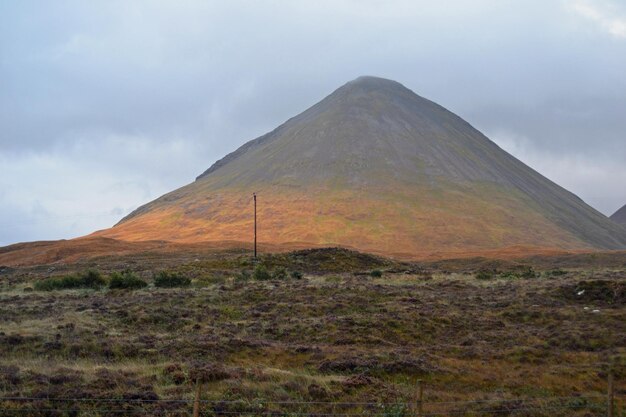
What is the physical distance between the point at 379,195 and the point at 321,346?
91835mm

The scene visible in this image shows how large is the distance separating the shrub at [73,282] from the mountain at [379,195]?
48.5 meters

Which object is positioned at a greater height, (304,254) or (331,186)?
(331,186)

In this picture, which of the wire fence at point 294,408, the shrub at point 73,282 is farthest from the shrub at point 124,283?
the wire fence at point 294,408

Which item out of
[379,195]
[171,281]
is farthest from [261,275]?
[379,195]

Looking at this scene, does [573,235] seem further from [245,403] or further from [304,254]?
[245,403]

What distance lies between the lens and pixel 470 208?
106m

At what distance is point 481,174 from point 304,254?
284 ft

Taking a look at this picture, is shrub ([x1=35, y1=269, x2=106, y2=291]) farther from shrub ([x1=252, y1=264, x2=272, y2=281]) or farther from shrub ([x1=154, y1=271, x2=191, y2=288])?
shrub ([x1=252, y1=264, x2=272, y2=281])

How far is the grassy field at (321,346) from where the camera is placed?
1293 cm

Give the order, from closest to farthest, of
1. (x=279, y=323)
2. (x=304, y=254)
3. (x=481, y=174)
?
(x=279, y=323) → (x=304, y=254) → (x=481, y=174)

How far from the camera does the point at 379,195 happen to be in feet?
360

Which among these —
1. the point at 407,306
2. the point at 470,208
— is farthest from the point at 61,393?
the point at 470,208

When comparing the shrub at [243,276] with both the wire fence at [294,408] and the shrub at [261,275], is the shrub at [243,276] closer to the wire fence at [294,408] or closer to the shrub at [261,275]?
the shrub at [261,275]

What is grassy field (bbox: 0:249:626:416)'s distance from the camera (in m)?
12.9
